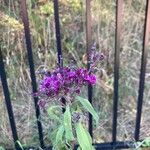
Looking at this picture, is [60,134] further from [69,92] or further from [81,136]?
[69,92]

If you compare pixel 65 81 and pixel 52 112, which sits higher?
pixel 65 81

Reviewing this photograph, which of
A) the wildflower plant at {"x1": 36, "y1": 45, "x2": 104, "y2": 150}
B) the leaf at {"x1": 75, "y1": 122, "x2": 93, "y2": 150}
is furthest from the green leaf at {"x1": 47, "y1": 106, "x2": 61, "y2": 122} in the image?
the leaf at {"x1": 75, "y1": 122, "x2": 93, "y2": 150}

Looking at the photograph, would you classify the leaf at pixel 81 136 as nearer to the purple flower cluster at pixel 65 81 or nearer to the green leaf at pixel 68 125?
the green leaf at pixel 68 125

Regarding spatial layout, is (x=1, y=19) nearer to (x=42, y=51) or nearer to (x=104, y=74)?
(x=42, y=51)

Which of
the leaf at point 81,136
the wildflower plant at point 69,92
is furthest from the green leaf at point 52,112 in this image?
the leaf at point 81,136

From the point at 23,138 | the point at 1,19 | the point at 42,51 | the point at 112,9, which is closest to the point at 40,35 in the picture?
the point at 42,51

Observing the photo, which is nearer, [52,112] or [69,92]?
[69,92]

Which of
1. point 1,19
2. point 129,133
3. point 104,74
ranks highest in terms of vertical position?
point 1,19

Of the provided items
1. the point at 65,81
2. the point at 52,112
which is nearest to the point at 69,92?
the point at 65,81
